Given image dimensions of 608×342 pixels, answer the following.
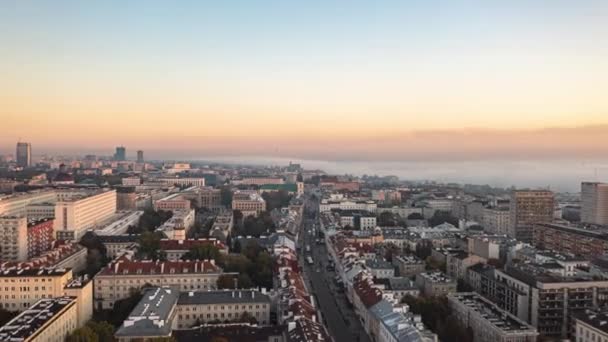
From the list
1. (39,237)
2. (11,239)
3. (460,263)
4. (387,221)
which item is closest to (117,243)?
(39,237)

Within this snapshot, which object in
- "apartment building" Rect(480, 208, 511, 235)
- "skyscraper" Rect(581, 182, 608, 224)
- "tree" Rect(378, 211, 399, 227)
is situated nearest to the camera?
"apartment building" Rect(480, 208, 511, 235)

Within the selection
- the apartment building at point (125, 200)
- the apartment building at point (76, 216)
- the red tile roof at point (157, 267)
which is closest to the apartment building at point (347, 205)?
the apartment building at point (125, 200)

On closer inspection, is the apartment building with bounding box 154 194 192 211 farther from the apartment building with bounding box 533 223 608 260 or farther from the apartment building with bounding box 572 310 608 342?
the apartment building with bounding box 572 310 608 342

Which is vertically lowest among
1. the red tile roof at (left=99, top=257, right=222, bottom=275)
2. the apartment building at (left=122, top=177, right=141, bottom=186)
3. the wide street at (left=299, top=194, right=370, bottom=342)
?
the wide street at (left=299, top=194, right=370, bottom=342)

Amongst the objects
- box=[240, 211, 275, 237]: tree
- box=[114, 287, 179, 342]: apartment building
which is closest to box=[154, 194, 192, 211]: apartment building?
box=[240, 211, 275, 237]: tree

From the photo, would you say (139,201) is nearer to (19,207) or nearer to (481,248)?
(19,207)

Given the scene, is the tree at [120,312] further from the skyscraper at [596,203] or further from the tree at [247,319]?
the skyscraper at [596,203]

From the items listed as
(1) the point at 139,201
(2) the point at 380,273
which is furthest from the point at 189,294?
(1) the point at 139,201
